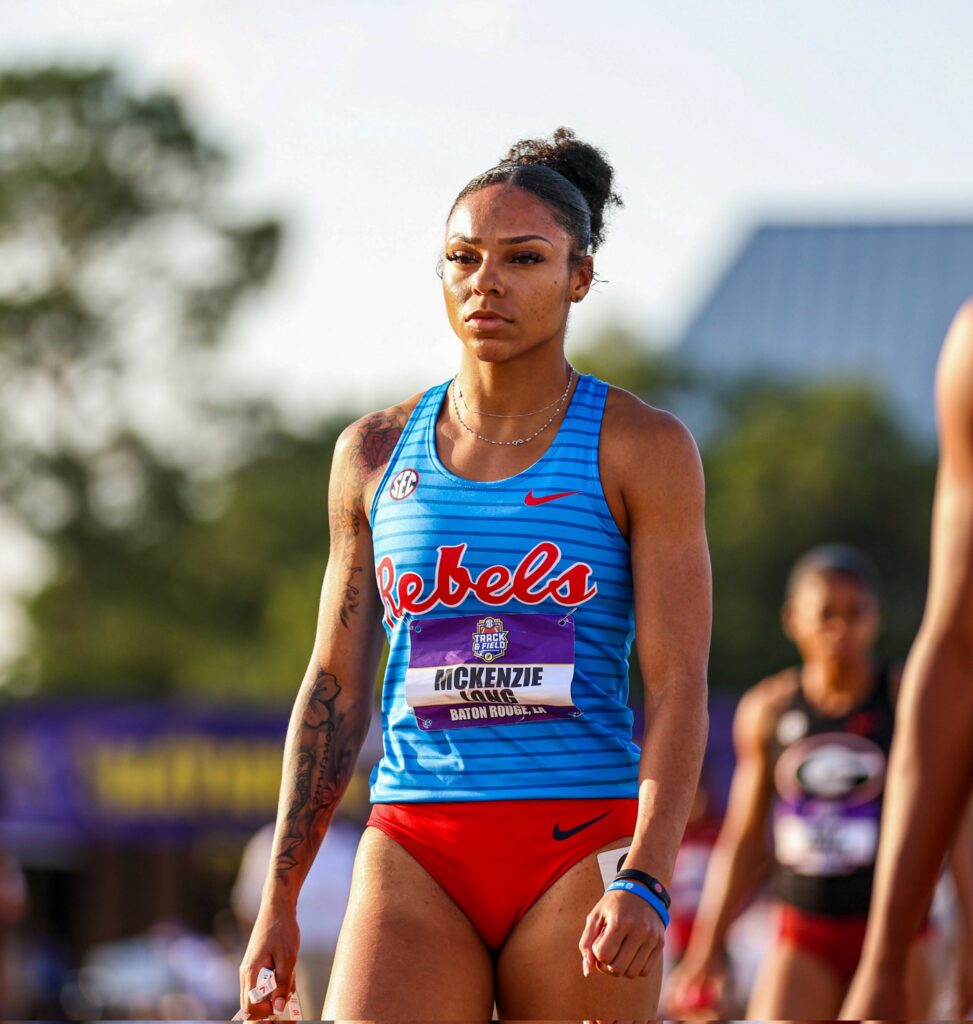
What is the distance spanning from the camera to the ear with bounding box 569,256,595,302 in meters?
4.54

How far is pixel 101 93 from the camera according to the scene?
44531mm

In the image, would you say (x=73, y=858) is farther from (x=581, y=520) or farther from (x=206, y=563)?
(x=206, y=563)

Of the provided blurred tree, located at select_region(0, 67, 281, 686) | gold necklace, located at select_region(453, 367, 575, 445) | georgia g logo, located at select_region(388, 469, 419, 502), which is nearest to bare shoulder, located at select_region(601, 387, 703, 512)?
gold necklace, located at select_region(453, 367, 575, 445)

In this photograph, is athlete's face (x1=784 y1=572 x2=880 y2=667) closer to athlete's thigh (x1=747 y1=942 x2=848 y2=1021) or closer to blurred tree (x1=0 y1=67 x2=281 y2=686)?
athlete's thigh (x1=747 y1=942 x2=848 y2=1021)

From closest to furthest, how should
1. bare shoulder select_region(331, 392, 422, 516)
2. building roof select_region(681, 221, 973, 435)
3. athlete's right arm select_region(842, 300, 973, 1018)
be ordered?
1. athlete's right arm select_region(842, 300, 973, 1018)
2. bare shoulder select_region(331, 392, 422, 516)
3. building roof select_region(681, 221, 973, 435)

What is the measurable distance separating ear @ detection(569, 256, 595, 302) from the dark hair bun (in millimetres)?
68

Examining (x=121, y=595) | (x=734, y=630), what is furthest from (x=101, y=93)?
(x=734, y=630)

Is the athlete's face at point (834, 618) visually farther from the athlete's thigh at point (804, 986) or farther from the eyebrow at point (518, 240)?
the eyebrow at point (518, 240)

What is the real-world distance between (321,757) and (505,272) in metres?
1.11

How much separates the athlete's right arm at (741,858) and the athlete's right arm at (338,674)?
12.7 ft

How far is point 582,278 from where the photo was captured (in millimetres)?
4582

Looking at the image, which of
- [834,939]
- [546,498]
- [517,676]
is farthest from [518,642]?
[834,939]

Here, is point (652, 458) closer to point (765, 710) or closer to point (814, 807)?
point (814, 807)

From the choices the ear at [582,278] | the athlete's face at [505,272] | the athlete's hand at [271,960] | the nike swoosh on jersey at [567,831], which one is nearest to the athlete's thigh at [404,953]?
the athlete's hand at [271,960]
